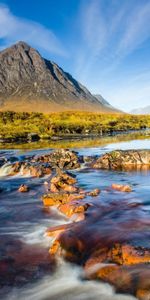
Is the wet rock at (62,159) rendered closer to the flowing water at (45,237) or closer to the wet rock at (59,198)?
the flowing water at (45,237)

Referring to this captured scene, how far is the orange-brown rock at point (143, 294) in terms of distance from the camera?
282 inches

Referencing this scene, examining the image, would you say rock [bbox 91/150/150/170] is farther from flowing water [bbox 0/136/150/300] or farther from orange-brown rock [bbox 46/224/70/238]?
orange-brown rock [bbox 46/224/70/238]

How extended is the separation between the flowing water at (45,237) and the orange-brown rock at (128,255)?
421 mm

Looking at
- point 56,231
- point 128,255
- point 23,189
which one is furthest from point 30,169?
point 128,255

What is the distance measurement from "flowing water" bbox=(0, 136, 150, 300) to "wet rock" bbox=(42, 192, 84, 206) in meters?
0.46

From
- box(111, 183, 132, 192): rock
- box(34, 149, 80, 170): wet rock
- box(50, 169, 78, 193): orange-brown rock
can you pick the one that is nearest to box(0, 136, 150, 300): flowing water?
box(111, 183, 132, 192): rock

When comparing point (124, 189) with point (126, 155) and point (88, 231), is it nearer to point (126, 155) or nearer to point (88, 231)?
point (88, 231)

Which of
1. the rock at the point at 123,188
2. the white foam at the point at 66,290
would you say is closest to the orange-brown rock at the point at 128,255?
Answer: the white foam at the point at 66,290

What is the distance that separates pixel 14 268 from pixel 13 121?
288 feet

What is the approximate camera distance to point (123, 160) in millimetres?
27188

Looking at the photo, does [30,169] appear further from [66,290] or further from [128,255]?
[66,290]

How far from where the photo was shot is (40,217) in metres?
13.8

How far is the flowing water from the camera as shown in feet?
26.5

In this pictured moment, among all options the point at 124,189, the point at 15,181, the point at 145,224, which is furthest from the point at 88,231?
the point at 15,181
